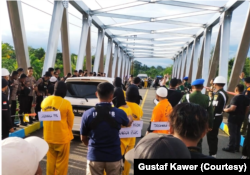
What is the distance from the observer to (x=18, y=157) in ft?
4.45

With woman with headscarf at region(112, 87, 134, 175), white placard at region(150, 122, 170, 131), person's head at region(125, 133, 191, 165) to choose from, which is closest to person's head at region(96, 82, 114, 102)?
woman with headscarf at region(112, 87, 134, 175)

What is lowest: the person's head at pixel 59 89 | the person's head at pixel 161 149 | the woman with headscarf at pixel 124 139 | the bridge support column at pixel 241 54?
the woman with headscarf at pixel 124 139

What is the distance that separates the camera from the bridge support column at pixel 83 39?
13.9 m

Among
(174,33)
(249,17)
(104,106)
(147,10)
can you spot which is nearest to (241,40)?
(249,17)

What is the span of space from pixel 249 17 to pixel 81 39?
928cm

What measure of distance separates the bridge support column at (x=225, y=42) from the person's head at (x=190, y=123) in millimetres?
10382

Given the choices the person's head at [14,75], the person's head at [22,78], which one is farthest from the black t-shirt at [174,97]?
the person's head at [14,75]

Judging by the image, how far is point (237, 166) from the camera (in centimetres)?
127

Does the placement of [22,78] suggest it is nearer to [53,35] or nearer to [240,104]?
[53,35]

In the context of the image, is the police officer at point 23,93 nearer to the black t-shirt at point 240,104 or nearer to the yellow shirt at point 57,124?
the yellow shirt at point 57,124

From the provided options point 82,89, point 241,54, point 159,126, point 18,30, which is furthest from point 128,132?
point 241,54

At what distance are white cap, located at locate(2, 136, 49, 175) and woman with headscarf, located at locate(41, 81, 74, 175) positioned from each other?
1.87m

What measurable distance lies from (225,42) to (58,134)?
408 inches

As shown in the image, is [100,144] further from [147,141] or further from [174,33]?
[174,33]
